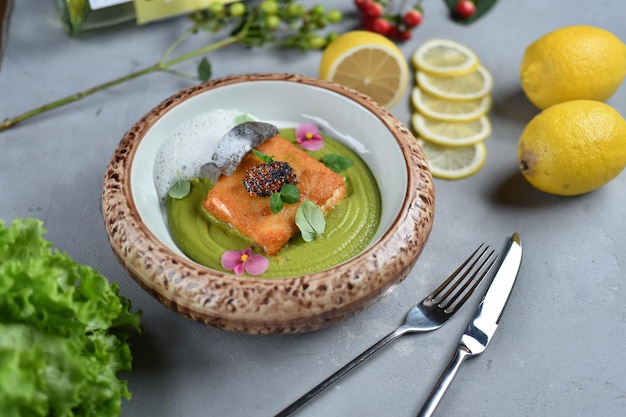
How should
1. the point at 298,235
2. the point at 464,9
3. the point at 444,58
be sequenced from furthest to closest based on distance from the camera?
the point at 464,9 < the point at 444,58 < the point at 298,235

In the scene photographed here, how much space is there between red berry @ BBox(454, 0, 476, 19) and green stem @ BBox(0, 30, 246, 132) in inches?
43.0

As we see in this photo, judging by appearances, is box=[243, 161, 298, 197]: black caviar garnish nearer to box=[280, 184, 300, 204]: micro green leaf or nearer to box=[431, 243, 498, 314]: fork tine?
box=[280, 184, 300, 204]: micro green leaf

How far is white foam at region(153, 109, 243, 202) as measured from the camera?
2.16 m

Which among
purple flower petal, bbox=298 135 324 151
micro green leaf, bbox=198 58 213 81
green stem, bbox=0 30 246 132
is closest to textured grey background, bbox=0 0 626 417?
green stem, bbox=0 30 246 132

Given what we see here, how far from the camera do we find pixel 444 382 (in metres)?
1.81

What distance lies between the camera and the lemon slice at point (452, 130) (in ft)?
8.39

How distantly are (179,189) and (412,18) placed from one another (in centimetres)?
151

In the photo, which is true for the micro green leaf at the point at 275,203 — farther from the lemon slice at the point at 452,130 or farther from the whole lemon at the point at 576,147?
the whole lemon at the point at 576,147

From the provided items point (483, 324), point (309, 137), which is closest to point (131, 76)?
point (309, 137)

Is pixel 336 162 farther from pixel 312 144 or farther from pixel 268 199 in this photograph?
pixel 268 199

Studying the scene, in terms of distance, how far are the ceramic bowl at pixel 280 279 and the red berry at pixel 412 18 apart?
0.87 meters

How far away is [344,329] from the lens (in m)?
1.98

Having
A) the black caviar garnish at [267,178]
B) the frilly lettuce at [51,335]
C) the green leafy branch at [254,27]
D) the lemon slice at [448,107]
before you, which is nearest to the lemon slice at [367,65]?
the lemon slice at [448,107]

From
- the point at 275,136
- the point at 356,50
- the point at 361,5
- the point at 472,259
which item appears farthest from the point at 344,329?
the point at 361,5
